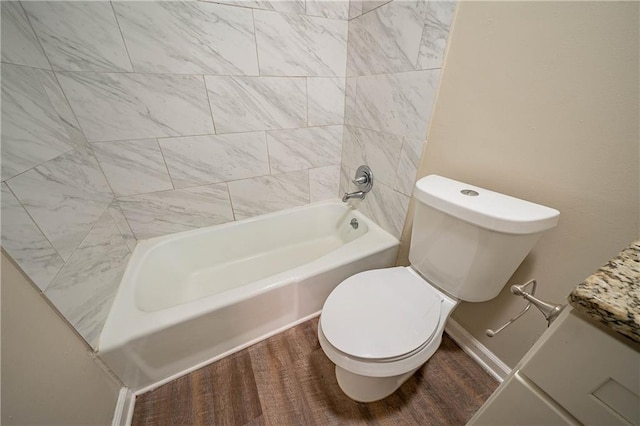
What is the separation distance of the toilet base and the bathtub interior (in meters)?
0.72

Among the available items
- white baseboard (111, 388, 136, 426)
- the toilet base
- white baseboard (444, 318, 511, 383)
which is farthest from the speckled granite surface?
white baseboard (111, 388, 136, 426)

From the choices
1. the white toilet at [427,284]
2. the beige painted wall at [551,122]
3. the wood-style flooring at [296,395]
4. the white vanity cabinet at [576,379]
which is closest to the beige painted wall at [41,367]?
the wood-style flooring at [296,395]

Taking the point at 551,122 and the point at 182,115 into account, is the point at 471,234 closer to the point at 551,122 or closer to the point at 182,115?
the point at 551,122

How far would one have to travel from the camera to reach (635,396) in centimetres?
25

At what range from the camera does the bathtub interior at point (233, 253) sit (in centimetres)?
115

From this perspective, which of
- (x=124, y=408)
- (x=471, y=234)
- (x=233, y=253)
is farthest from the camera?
(x=233, y=253)

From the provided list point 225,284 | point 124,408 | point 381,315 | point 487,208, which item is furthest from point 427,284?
point 124,408

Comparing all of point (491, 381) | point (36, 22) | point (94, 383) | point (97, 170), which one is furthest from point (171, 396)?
point (36, 22)

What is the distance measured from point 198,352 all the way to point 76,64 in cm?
123

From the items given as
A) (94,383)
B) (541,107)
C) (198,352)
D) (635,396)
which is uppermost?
(541,107)

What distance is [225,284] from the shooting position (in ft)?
4.28

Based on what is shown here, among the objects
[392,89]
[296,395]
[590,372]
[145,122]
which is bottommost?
[296,395]

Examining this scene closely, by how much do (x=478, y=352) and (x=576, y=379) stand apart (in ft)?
2.97

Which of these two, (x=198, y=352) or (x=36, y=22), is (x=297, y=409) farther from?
(x=36, y=22)
